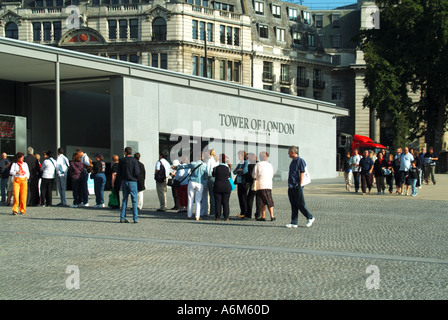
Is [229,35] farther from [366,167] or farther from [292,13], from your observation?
[366,167]

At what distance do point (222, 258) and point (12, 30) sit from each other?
70.9m

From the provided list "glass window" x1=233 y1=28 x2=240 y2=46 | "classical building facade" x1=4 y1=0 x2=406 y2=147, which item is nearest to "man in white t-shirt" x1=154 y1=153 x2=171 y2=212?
"classical building facade" x1=4 y1=0 x2=406 y2=147

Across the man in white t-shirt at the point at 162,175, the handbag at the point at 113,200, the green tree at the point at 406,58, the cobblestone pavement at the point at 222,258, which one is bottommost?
the cobblestone pavement at the point at 222,258

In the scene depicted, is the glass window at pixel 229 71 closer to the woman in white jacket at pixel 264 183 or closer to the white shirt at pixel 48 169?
the white shirt at pixel 48 169

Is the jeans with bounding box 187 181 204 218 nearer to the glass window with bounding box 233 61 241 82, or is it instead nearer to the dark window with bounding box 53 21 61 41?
the glass window with bounding box 233 61 241 82

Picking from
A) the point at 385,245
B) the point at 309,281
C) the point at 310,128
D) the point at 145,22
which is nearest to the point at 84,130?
the point at 310,128

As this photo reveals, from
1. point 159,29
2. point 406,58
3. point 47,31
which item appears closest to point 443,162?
point 406,58

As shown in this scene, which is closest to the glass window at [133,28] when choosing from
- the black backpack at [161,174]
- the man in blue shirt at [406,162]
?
the man in blue shirt at [406,162]

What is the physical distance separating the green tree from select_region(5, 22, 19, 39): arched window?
39985mm

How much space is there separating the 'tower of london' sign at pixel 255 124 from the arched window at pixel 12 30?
44859mm

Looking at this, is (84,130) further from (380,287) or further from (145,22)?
(145,22)

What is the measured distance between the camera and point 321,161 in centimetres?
4478

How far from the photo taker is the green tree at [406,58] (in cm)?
5150
